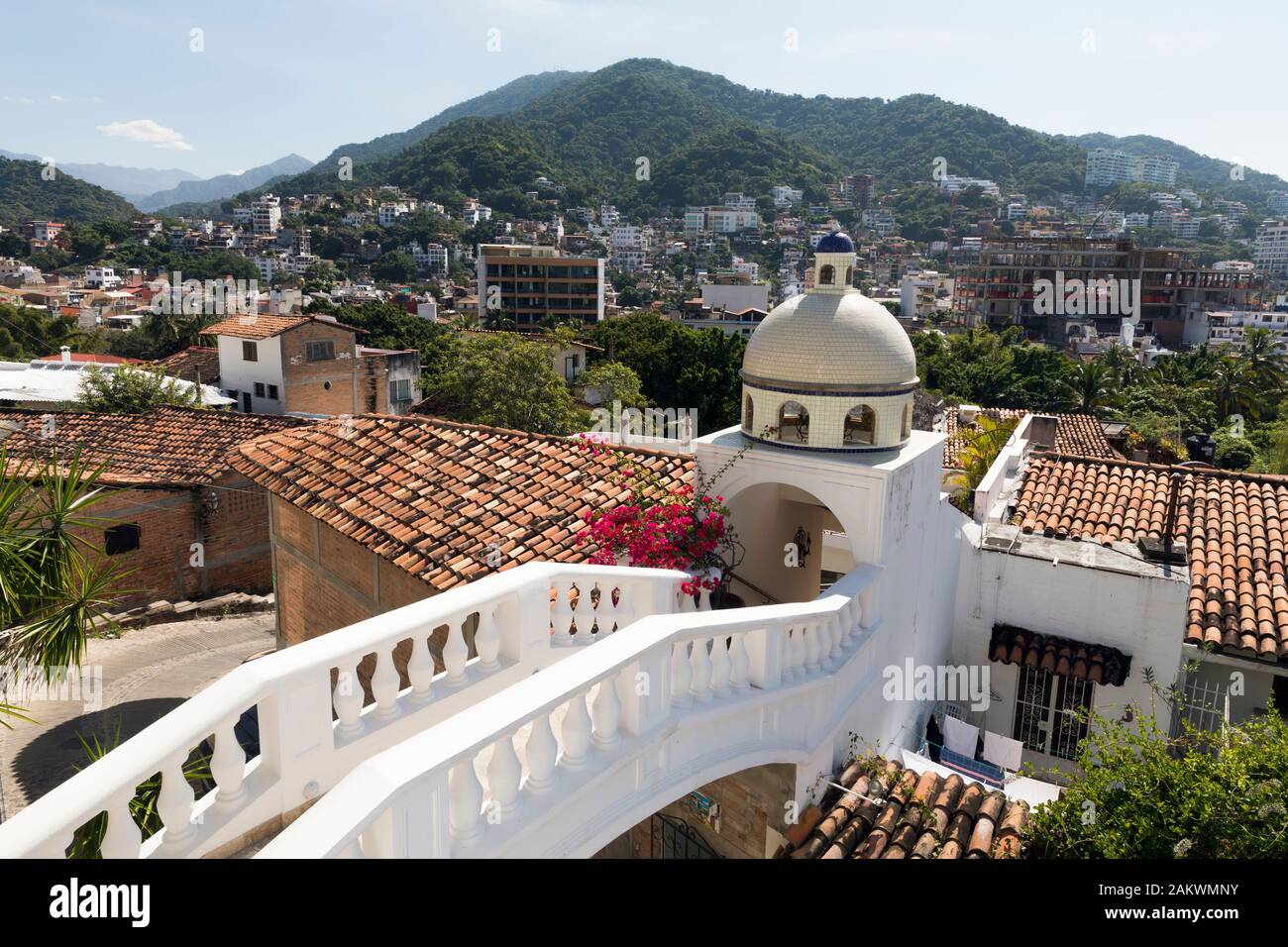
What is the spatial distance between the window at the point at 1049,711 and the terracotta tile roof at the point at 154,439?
20451 millimetres

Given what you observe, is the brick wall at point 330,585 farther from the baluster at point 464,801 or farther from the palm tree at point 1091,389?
the palm tree at point 1091,389

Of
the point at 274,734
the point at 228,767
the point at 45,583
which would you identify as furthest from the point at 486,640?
the point at 45,583

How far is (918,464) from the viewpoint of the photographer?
8484 millimetres

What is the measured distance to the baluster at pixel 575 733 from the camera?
4.88 m

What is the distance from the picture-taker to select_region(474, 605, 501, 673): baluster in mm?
6227

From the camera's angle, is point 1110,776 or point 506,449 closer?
point 1110,776

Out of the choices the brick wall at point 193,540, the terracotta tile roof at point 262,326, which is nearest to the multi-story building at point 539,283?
the terracotta tile roof at point 262,326

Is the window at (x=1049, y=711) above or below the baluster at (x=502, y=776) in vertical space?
below

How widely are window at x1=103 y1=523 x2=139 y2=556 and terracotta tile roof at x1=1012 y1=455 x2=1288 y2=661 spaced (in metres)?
21.4
